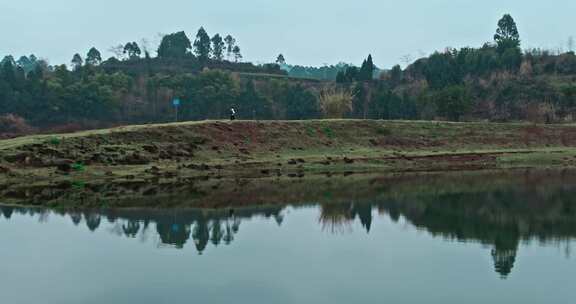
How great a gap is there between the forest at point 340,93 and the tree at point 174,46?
86.7 feet

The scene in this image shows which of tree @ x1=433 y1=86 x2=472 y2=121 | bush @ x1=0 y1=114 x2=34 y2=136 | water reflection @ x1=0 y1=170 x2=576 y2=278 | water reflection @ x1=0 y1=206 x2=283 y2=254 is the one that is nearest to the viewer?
water reflection @ x1=0 y1=170 x2=576 y2=278

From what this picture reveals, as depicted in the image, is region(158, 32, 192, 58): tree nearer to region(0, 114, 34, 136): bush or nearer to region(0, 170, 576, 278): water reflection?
region(0, 114, 34, 136): bush

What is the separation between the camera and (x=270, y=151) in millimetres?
55531

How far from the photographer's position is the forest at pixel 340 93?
3615 inches

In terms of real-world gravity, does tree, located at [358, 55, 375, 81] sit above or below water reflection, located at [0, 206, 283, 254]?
above

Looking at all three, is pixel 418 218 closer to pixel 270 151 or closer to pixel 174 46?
pixel 270 151

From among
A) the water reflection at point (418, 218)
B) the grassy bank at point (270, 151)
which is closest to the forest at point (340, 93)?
the grassy bank at point (270, 151)

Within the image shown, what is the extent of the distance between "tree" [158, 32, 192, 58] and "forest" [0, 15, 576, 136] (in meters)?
26.4

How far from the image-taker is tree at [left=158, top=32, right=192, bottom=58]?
6275 inches

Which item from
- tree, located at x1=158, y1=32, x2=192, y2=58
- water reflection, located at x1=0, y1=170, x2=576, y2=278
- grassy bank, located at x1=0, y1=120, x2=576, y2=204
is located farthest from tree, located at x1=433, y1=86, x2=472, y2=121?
tree, located at x1=158, y1=32, x2=192, y2=58

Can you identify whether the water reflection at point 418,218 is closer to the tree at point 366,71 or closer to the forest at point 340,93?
the forest at point 340,93

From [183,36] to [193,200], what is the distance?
439 ft

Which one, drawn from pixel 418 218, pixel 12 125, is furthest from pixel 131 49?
pixel 418 218

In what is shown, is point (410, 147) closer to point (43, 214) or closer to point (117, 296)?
point (43, 214)
